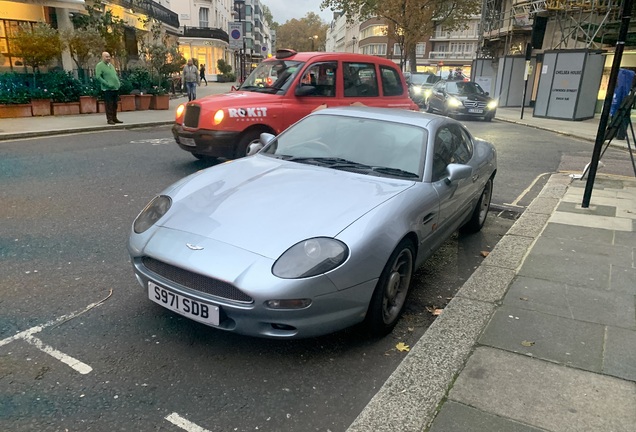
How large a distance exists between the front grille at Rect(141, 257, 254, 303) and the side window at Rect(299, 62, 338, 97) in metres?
5.60

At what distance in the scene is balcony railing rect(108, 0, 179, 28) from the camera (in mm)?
26706

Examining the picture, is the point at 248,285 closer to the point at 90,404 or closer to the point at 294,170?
the point at 90,404

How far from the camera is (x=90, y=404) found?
2.47 metres

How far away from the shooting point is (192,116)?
25.1ft

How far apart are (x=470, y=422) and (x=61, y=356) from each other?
92.5 inches

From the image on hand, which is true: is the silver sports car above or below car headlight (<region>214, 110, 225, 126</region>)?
below

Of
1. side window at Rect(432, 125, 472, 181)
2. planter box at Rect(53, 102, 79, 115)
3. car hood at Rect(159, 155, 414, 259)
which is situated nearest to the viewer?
car hood at Rect(159, 155, 414, 259)

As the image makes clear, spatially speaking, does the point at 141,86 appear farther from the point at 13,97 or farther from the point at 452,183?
the point at 452,183

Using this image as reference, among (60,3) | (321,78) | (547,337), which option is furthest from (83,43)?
(547,337)

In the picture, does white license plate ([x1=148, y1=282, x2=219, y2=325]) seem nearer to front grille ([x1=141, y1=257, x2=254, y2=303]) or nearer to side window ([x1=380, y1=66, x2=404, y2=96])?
front grille ([x1=141, y1=257, x2=254, y2=303])

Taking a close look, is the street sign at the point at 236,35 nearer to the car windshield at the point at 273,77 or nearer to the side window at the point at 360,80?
the car windshield at the point at 273,77

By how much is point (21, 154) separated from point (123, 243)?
583cm

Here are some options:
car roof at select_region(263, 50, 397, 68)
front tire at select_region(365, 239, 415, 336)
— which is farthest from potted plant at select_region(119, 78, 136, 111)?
front tire at select_region(365, 239, 415, 336)

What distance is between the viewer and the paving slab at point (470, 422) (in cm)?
231
